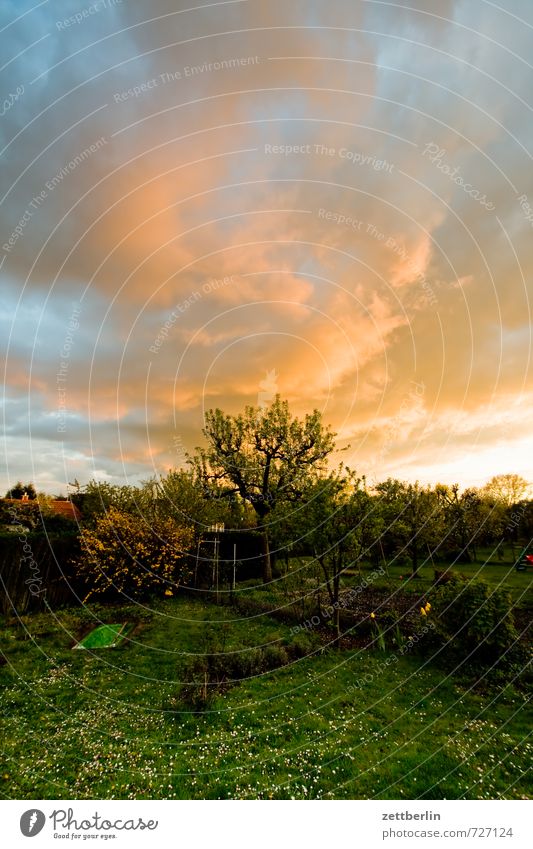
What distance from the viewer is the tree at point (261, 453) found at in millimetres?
33562

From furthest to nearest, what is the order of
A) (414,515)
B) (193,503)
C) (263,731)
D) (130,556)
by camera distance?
1. (414,515)
2. (193,503)
3. (130,556)
4. (263,731)

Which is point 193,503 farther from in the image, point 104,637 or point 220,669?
point 220,669

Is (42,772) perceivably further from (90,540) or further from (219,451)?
(219,451)

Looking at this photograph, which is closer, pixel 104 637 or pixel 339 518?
pixel 339 518

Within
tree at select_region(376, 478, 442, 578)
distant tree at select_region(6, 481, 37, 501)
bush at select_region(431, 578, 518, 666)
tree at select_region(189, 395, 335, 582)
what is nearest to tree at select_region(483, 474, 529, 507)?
tree at select_region(376, 478, 442, 578)

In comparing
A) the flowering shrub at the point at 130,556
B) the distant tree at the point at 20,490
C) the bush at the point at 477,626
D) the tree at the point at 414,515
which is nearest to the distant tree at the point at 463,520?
the tree at the point at 414,515

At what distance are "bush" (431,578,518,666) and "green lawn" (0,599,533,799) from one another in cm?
129

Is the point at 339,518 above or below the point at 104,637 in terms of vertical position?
above

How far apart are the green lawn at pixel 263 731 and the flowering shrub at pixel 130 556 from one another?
8.44 metres

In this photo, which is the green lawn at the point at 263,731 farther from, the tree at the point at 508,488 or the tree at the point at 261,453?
the tree at the point at 508,488

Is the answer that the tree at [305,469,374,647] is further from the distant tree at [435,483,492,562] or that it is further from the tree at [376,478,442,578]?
the distant tree at [435,483,492,562]

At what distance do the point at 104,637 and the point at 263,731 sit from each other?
10.0 meters

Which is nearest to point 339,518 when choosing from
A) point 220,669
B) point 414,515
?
point 220,669

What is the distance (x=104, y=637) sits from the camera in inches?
618
